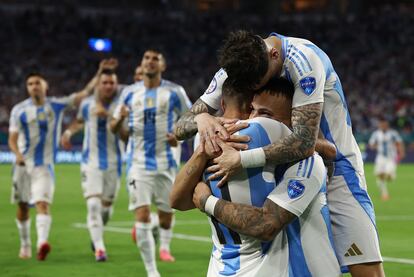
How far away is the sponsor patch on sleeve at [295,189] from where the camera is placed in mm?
4262

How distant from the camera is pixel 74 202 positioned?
1988 centimetres

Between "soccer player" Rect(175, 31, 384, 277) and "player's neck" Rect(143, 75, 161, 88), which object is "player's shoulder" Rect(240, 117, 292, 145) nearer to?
"soccer player" Rect(175, 31, 384, 277)

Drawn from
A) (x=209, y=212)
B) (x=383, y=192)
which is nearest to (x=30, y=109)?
(x=209, y=212)

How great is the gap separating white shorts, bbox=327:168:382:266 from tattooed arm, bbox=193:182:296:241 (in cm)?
123

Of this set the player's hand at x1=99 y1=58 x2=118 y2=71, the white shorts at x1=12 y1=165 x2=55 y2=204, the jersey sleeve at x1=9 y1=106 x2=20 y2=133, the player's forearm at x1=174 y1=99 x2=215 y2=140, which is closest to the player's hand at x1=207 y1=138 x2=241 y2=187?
the player's forearm at x1=174 y1=99 x2=215 y2=140

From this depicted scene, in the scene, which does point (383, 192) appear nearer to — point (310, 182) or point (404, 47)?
point (310, 182)

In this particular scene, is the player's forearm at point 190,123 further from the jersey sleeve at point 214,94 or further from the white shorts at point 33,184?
the white shorts at point 33,184

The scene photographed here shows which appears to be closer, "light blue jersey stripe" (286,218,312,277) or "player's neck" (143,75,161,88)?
"light blue jersey stripe" (286,218,312,277)

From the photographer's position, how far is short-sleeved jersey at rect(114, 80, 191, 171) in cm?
1122

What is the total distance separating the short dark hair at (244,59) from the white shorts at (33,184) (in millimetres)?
8083

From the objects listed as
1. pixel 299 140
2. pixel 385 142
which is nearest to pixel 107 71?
pixel 299 140

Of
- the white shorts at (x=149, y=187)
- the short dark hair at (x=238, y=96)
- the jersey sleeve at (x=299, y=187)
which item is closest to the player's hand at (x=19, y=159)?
the white shorts at (x=149, y=187)

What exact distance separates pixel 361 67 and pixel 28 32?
17.8m

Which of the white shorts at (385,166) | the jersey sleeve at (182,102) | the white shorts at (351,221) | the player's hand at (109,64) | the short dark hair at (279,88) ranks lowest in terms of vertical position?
the white shorts at (385,166)
